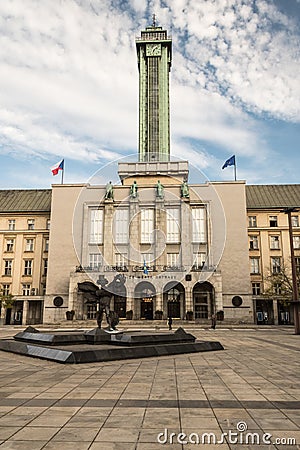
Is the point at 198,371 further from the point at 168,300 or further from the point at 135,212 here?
the point at 135,212

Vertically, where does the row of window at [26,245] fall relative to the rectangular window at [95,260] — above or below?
above

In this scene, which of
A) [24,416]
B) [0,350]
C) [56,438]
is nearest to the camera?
[56,438]

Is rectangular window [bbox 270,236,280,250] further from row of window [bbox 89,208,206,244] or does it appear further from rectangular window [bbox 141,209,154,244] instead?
rectangular window [bbox 141,209,154,244]

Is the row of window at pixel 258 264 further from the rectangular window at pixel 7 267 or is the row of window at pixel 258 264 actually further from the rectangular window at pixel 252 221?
the rectangular window at pixel 7 267

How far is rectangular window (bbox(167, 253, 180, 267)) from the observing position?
2002 inches

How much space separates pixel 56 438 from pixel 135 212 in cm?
4826

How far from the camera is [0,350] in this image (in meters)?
16.8

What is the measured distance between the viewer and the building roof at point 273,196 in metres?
58.8

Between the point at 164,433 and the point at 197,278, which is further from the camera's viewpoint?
the point at 197,278

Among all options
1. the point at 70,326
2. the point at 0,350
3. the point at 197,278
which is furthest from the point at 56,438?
the point at 197,278

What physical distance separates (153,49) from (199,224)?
44808 millimetres

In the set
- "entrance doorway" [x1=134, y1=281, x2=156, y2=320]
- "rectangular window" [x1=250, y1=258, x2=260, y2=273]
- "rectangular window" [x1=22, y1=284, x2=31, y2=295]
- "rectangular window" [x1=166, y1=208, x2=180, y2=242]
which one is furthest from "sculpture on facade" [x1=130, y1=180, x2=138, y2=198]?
"rectangular window" [x1=22, y1=284, x2=31, y2=295]

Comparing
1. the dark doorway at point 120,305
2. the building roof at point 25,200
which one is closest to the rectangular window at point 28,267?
the building roof at point 25,200

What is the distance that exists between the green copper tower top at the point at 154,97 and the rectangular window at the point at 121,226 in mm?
20861
